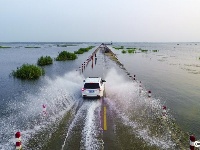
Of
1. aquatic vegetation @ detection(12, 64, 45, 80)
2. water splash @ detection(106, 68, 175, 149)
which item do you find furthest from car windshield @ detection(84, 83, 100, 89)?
aquatic vegetation @ detection(12, 64, 45, 80)

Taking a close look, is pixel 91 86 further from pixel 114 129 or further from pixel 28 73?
pixel 28 73

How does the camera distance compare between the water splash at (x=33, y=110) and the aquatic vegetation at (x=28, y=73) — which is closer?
the water splash at (x=33, y=110)

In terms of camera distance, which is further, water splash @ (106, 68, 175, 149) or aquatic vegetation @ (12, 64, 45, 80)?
aquatic vegetation @ (12, 64, 45, 80)

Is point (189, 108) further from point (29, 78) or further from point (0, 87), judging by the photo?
point (29, 78)

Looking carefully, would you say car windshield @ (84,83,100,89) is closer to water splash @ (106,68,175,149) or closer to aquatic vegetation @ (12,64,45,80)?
water splash @ (106,68,175,149)

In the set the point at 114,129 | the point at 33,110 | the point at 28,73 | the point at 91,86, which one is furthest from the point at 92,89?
the point at 28,73

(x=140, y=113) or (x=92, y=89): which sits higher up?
(x=92, y=89)

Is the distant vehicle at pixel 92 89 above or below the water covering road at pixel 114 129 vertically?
above

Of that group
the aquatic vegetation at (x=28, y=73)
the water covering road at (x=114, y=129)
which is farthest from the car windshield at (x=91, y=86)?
the aquatic vegetation at (x=28, y=73)

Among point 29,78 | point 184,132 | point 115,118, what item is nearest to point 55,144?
point 115,118

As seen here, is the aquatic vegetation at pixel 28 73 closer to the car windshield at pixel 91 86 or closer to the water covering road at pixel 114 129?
the car windshield at pixel 91 86

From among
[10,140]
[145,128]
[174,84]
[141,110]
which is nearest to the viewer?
[10,140]
